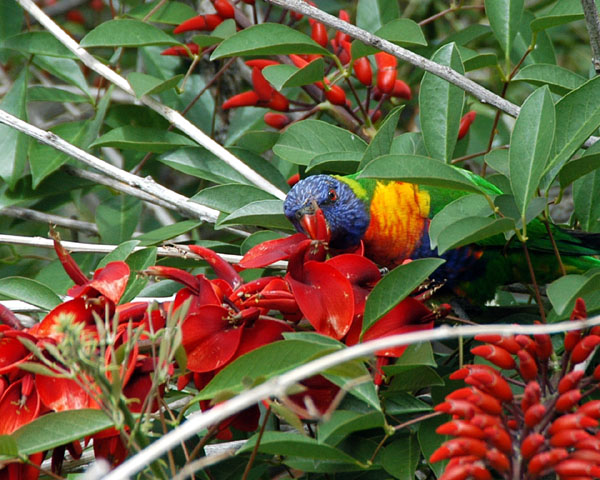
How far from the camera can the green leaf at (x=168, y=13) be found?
2.22 meters

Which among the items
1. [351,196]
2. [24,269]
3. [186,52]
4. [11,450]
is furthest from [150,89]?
[11,450]

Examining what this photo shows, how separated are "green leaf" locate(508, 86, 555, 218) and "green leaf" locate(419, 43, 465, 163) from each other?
0.24m

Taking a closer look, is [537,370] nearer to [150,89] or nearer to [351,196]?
[351,196]

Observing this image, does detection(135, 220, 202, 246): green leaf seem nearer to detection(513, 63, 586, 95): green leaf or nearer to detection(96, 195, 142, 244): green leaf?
detection(96, 195, 142, 244): green leaf

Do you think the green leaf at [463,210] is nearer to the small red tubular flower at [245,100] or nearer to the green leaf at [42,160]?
the small red tubular flower at [245,100]

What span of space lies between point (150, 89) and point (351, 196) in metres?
0.54

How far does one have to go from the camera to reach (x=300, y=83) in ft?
5.86

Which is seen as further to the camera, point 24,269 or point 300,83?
point 24,269

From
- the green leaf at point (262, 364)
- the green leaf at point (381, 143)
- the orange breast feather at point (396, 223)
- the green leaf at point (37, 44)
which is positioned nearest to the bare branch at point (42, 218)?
the green leaf at point (37, 44)

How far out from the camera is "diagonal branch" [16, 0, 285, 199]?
1.82 meters

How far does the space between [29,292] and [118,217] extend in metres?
0.64

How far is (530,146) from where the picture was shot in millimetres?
1250

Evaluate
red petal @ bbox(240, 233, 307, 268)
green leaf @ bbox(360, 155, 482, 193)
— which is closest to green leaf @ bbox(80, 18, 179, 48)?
red petal @ bbox(240, 233, 307, 268)

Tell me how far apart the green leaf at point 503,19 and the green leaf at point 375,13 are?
521 millimetres
